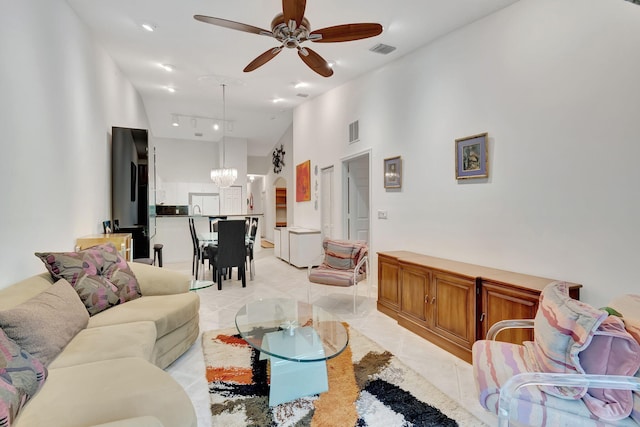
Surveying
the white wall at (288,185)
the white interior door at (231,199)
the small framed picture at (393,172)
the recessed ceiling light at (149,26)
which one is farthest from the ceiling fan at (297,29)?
the white interior door at (231,199)

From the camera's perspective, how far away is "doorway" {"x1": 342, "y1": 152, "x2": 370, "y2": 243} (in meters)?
5.52

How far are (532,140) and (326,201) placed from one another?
3880mm

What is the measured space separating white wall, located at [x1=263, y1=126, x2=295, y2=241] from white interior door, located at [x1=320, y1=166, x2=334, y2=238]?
6.37 feet

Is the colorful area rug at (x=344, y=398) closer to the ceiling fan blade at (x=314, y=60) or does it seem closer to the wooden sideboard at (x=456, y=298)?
the wooden sideboard at (x=456, y=298)

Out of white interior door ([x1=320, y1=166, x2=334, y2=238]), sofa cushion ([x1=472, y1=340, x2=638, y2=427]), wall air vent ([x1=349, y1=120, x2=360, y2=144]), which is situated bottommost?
sofa cushion ([x1=472, y1=340, x2=638, y2=427])

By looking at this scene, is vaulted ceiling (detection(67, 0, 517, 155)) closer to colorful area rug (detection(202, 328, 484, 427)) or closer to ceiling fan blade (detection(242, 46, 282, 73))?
ceiling fan blade (detection(242, 46, 282, 73))

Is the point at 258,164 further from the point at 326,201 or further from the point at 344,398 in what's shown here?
the point at 344,398

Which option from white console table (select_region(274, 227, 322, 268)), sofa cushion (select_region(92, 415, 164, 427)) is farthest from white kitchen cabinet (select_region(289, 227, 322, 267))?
sofa cushion (select_region(92, 415, 164, 427))

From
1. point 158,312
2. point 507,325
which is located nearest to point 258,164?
point 158,312

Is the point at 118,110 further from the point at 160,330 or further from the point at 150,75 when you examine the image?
the point at 160,330

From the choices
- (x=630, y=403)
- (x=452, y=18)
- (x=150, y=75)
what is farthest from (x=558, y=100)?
(x=150, y=75)

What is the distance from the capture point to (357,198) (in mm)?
5559

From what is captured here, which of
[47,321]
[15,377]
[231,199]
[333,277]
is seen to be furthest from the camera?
[231,199]

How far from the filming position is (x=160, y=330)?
7.73 ft
